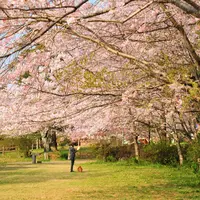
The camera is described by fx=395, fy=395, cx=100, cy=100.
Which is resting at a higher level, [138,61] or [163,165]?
[138,61]

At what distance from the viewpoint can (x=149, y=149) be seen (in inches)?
926

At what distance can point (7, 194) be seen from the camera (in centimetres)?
1178

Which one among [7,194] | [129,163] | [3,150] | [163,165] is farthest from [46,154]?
[7,194]

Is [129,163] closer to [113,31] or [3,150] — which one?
[113,31]

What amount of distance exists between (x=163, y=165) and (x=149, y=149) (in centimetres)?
251

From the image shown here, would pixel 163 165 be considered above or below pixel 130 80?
below

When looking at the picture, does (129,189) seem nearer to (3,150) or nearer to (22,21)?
(22,21)

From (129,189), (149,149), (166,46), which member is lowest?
(129,189)

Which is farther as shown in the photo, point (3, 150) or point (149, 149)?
point (3, 150)

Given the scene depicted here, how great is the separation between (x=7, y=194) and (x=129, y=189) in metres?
3.67

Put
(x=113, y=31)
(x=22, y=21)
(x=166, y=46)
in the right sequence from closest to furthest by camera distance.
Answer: (x=22, y=21)
(x=113, y=31)
(x=166, y=46)

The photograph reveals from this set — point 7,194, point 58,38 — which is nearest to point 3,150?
point 7,194

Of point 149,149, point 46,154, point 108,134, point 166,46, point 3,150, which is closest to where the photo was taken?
point 166,46

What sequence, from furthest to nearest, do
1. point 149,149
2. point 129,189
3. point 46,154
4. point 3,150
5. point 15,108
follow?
point 3,150 → point 46,154 → point 149,149 → point 129,189 → point 15,108
